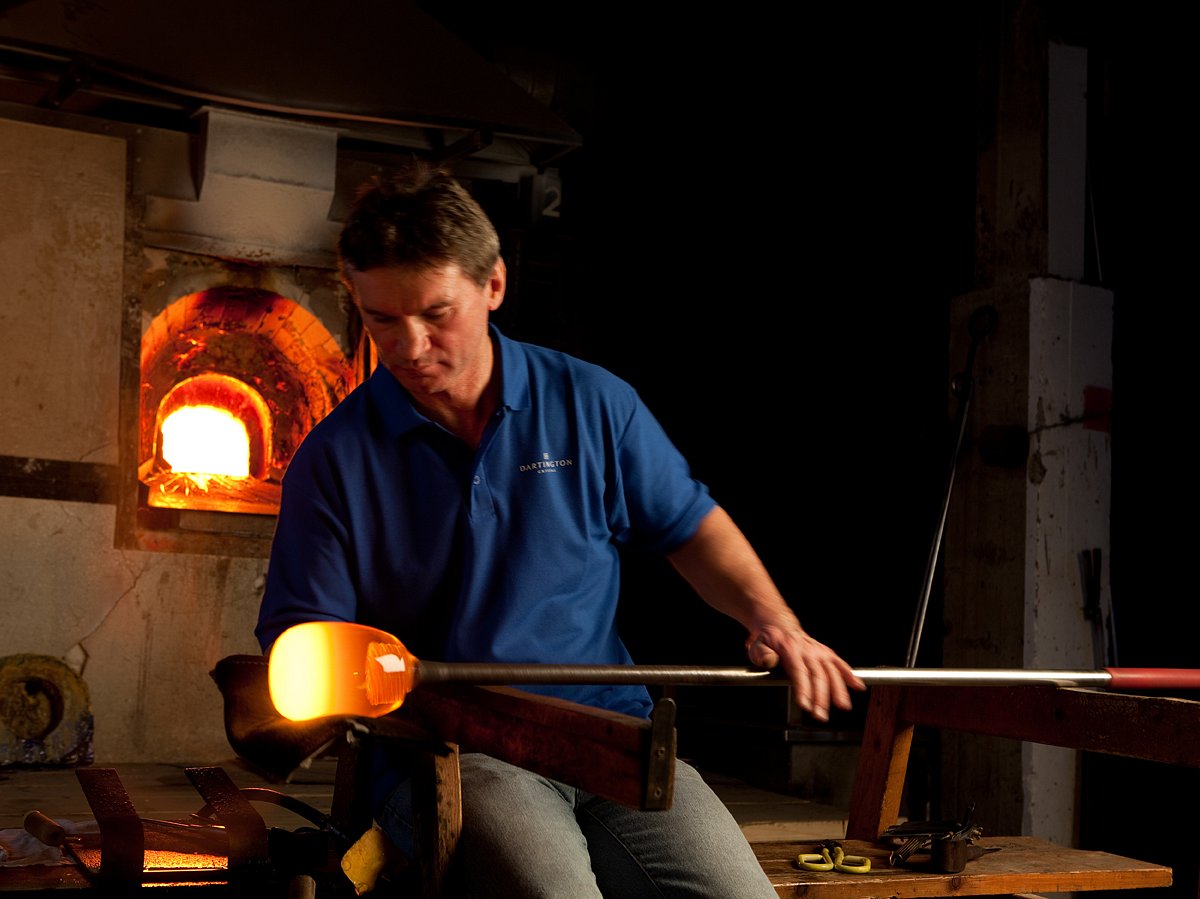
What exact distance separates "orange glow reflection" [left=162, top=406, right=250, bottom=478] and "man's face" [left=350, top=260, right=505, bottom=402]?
15.8ft

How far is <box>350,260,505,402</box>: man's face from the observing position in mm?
2467

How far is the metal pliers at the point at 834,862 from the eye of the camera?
9.84ft

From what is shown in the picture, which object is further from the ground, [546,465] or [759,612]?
[546,465]

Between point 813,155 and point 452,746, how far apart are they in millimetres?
5645

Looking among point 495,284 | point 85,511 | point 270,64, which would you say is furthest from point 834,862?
point 270,64

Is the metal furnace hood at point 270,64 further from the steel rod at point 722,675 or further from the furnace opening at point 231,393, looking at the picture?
the steel rod at point 722,675

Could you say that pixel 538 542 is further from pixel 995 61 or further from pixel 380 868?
pixel 995 61

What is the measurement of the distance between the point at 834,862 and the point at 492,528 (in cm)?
117

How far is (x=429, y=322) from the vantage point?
8.26 feet

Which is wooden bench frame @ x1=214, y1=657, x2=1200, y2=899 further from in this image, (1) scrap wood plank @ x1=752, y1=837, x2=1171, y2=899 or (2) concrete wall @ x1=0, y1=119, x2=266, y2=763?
(2) concrete wall @ x1=0, y1=119, x2=266, y2=763

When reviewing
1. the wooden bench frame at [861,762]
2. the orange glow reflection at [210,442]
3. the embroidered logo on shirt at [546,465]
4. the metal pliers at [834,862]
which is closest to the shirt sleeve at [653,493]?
the embroidered logo on shirt at [546,465]

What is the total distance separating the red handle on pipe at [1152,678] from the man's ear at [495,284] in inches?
57.6

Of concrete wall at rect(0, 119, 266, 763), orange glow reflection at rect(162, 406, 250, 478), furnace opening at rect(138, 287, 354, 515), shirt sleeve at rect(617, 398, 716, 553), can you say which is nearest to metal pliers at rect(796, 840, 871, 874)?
shirt sleeve at rect(617, 398, 716, 553)

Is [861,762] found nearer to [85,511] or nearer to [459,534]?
[459,534]
